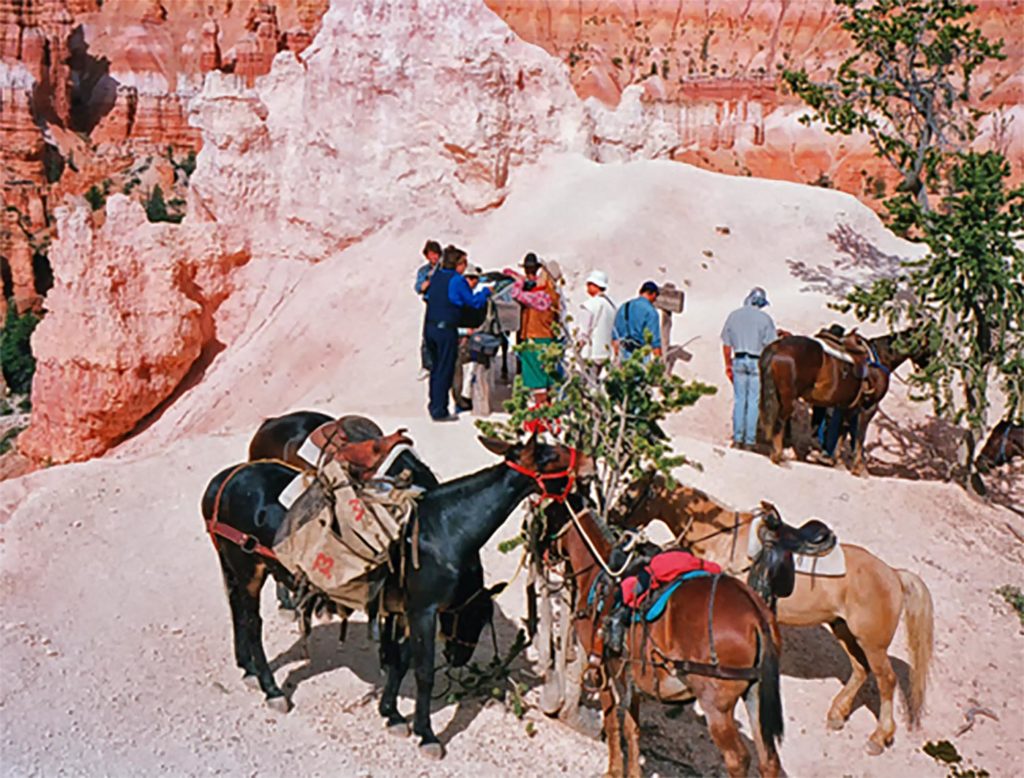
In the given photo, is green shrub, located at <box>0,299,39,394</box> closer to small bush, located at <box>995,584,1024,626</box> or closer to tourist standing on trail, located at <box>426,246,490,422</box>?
tourist standing on trail, located at <box>426,246,490,422</box>

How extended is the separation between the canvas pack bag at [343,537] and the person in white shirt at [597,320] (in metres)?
3.88

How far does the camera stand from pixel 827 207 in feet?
60.7

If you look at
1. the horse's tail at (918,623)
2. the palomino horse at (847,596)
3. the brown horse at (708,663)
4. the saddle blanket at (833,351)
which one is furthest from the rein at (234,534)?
the saddle blanket at (833,351)

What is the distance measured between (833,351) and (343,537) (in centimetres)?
647

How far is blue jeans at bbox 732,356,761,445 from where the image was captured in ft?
36.7

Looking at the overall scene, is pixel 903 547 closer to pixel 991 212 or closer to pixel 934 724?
pixel 934 724

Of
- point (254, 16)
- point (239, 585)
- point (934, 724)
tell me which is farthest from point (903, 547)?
point (254, 16)

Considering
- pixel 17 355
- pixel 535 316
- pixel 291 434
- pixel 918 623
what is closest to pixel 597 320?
pixel 535 316

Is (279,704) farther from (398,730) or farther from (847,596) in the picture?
(847,596)

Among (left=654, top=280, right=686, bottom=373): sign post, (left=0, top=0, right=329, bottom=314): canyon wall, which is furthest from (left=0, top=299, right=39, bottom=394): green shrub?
(left=654, top=280, right=686, bottom=373): sign post

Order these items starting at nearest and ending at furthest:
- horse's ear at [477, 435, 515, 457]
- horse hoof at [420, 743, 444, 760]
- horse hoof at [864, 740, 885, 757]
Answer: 1. horse's ear at [477, 435, 515, 457]
2. horse hoof at [420, 743, 444, 760]
3. horse hoof at [864, 740, 885, 757]

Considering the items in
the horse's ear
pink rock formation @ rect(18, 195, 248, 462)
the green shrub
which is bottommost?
the green shrub

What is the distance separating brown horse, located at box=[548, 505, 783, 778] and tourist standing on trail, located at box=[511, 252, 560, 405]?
4083 millimetres

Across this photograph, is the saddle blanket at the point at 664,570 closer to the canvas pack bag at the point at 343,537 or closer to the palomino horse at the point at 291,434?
the canvas pack bag at the point at 343,537
